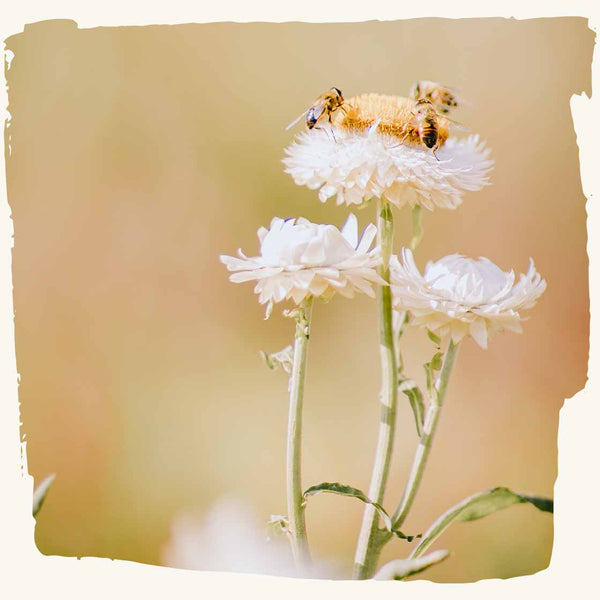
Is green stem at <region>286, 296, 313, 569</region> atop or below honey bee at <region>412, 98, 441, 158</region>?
below

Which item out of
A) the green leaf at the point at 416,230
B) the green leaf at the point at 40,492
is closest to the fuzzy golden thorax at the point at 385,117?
the green leaf at the point at 416,230

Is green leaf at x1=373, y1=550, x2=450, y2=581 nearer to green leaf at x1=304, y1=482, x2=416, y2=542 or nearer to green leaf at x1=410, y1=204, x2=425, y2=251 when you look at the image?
green leaf at x1=304, y1=482, x2=416, y2=542

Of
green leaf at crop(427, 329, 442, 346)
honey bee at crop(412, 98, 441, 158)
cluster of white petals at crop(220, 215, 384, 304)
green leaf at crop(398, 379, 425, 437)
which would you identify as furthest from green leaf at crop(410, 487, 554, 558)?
honey bee at crop(412, 98, 441, 158)

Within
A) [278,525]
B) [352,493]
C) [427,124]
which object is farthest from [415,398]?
[427,124]

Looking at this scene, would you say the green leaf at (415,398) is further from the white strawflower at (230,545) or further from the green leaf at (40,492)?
the green leaf at (40,492)

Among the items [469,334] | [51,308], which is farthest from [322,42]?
[51,308]


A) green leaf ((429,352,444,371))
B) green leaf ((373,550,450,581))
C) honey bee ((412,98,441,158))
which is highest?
honey bee ((412,98,441,158))
